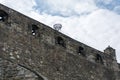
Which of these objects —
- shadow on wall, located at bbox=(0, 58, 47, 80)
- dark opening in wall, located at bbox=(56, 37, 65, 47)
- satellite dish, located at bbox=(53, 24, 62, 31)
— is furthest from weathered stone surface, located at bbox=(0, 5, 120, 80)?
shadow on wall, located at bbox=(0, 58, 47, 80)

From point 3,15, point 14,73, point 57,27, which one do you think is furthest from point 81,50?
point 14,73

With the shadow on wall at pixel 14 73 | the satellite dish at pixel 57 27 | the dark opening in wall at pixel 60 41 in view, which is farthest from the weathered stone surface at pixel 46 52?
the shadow on wall at pixel 14 73

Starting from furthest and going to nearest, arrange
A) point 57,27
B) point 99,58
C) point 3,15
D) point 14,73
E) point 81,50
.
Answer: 1. point 99,58
2. point 81,50
3. point 57,27
4. point 3,15
5. point 14,73

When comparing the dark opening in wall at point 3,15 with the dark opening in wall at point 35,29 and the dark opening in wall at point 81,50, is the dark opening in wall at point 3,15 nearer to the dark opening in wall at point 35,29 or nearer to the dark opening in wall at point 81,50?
the dark opening in wall at point 35,29

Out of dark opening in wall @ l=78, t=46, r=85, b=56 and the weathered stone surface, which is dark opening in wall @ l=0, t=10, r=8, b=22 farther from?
dark opening in wall @ l=78, t=46, r=85, b=56

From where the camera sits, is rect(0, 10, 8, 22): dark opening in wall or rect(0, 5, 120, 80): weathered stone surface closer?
rect(0, 5, 120, 80): weathered stone surface

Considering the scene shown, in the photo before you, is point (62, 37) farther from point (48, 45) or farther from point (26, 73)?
point (26, 73)

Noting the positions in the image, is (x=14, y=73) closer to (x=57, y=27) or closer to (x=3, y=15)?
(x=3, y=15)

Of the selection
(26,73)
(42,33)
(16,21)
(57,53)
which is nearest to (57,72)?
(57,53)

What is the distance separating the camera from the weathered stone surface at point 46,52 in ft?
48.2

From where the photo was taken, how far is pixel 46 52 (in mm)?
16266

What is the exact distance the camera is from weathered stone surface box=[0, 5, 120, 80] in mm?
14680

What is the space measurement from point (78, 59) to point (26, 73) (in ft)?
35.7

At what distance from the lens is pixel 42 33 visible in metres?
16.5
